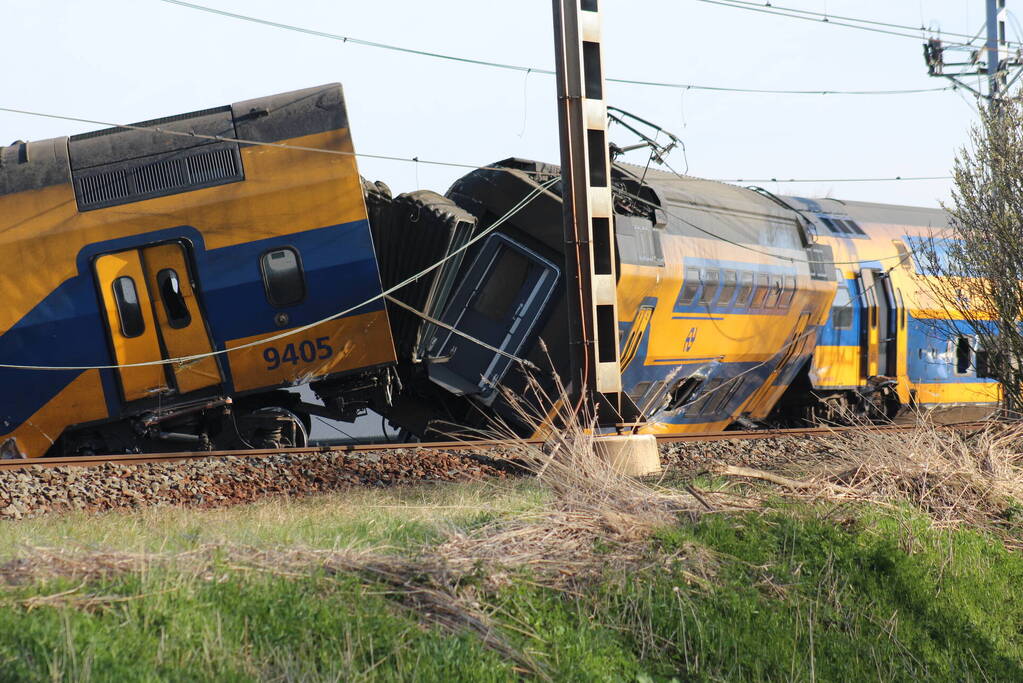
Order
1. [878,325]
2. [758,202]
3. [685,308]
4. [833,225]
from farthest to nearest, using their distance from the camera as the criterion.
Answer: [878,325] → [833,225] → [758,202] → [685,308]

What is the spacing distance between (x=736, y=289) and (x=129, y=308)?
8.50 metres

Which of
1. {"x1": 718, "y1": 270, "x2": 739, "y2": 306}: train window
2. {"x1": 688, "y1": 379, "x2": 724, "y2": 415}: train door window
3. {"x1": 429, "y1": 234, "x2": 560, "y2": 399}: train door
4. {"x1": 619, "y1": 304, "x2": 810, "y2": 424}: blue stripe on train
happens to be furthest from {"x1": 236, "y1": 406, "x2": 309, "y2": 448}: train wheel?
{"x1": 718, "y1": 270, "x2": 739, "y2": 306}: train window

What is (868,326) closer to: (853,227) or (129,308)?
Answer: (853,227)

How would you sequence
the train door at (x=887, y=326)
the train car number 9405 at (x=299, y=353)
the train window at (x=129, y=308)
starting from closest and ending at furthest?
the train window at (x=129, y=308) < the train car number 9405 at (x=299, y=353) < the train door at (x=887, y=326)

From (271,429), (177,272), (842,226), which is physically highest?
(177,272)

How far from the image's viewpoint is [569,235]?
11188 mm

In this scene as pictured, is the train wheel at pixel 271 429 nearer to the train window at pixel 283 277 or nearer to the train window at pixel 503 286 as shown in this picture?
the train window at pixel 283 277

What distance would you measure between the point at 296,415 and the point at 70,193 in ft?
12.6

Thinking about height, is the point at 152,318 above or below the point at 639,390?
→ above

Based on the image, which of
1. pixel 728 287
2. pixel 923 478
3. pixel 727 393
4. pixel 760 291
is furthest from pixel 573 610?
pixel 727 393

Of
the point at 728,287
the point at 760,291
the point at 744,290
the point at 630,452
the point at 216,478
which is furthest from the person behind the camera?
the point at 760,291

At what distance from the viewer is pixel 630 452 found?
35.8 ft

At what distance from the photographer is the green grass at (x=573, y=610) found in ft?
15.5

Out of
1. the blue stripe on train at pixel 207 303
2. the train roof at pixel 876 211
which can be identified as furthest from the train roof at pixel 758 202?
the blue stripe on train at pixel 207 303
